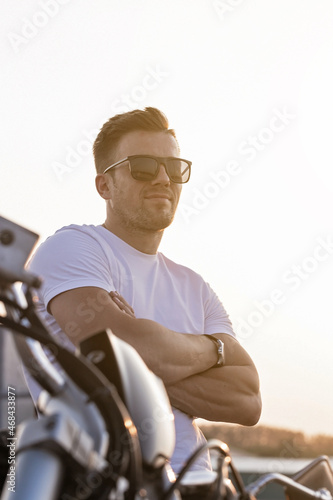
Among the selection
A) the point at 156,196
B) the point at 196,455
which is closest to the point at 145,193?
the point at 156,196

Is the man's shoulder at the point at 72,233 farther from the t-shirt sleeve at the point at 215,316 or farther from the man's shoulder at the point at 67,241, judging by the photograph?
the t-shirt sleeve at the point at 215,316

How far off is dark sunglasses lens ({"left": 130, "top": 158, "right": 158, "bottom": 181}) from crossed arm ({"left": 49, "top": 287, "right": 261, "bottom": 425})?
2.65ft

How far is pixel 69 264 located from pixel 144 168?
78 centimetres

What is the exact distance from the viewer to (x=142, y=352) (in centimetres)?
280

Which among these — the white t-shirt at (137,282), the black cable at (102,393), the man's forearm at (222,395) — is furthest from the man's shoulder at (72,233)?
the black cable at (102,393)

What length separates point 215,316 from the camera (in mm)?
3570

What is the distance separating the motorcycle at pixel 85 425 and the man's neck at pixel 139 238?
7.11ft

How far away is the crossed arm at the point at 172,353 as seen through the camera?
9.15 ft

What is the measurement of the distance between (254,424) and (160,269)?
91 cm

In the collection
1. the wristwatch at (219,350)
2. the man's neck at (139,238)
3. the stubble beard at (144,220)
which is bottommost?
the wristwatch at (219,350)

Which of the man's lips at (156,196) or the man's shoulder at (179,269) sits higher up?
the man's lips at (156,196)

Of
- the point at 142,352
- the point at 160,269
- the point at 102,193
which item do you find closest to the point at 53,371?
the point at 142,352

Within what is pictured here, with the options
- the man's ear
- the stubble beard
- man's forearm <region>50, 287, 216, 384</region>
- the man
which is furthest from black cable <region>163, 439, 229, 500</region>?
the man's ear

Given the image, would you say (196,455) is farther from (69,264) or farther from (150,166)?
(150,166)
